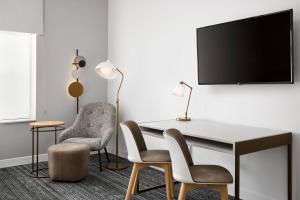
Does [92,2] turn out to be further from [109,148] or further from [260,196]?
[260,196]

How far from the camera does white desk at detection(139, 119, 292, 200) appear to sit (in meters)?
2.45

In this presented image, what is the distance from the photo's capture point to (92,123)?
475 centimetres

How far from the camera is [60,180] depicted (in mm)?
3779

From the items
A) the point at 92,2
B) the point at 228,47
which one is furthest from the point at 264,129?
the point at 92,2

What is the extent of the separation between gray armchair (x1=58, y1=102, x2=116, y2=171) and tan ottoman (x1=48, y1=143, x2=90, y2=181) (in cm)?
60

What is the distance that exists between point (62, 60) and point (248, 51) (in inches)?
111

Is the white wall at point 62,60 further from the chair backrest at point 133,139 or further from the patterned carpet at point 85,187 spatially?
the chair backrest at point 133,139

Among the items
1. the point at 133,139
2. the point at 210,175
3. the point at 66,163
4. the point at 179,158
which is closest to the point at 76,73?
the point at 66,163

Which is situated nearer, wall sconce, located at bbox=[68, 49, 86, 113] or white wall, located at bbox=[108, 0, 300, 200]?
white wall, located at bbox=[108, 0, 300, 200]

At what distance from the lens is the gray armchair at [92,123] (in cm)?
447

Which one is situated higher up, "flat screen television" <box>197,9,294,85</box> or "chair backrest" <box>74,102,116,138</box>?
"flat screen television" <box>197,9,294,85</box>

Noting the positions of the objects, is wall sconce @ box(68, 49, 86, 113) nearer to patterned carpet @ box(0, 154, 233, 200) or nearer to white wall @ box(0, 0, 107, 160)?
white wall @ box(0, 0, 107, 160)

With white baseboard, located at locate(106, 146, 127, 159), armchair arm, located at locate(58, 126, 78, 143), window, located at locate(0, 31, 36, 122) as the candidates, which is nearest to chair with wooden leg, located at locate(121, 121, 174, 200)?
armchair arm, located at locate(58, 126, 78, 143)

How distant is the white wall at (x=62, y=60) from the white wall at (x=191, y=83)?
0.23 m
